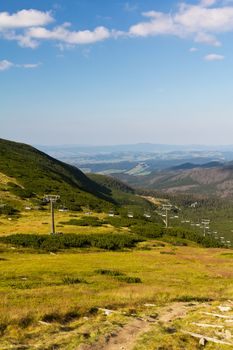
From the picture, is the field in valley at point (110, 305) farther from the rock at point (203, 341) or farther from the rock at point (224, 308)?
the rock at point (224, 308)

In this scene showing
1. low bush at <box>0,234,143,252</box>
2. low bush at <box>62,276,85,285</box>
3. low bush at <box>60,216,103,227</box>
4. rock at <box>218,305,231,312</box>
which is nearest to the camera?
rock at <box>218,305,231,312</box>

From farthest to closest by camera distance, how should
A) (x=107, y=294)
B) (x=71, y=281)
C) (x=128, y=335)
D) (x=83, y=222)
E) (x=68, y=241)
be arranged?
(x=83, y=222) < (x=68, y=241) < (x=71, y=281) < (x=107, y=294) < (x=128, y=335)

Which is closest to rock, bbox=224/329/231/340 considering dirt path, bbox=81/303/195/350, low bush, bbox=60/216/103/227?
dirt path, bbox=81/303/195/350

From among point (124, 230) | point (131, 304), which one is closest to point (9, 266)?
point (131, 304)

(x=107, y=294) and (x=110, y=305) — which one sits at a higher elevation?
(x=110, y=305)

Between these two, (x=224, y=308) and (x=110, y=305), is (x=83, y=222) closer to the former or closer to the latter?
(x=110, y=305)

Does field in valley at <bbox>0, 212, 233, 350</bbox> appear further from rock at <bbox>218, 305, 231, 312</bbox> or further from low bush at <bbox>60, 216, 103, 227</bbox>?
low bush at <bbox>60, 216, 103, 227</bbox>

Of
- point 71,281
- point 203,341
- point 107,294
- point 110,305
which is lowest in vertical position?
point 71,281

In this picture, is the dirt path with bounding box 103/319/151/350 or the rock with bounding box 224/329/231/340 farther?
the rock with bounding box 224/329/231/340

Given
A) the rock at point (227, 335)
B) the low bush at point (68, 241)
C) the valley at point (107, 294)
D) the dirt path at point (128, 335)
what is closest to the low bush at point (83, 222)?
the valley at point (107, 294)

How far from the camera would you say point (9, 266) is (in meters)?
51.4

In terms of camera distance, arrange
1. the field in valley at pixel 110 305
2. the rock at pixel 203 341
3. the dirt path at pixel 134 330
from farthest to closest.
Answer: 1. the field in valley at pixel 110 305
2. the rock at pixel 203 341
3. the dirt path at pixel 134 330

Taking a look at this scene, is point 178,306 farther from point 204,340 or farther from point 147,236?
point 147,236

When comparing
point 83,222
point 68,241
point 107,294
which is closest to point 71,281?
point 107,294
